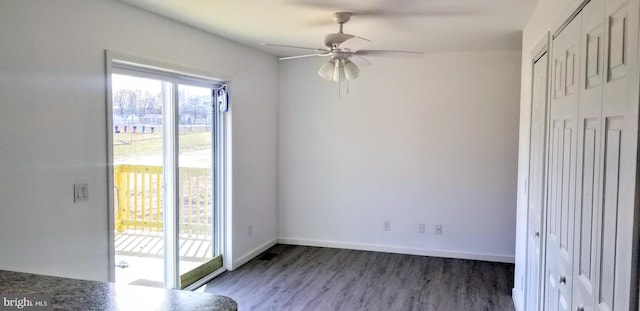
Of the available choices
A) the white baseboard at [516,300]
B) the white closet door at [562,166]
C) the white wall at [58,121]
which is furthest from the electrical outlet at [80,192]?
the white baseboard at [516,300]

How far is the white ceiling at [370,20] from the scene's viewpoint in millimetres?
3057

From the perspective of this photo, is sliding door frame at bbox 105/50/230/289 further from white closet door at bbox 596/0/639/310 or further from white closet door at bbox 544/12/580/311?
white closet door at bbox 596/0/639/310

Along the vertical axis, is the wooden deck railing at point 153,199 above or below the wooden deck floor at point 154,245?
above

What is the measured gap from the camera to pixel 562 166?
1979 millimetres

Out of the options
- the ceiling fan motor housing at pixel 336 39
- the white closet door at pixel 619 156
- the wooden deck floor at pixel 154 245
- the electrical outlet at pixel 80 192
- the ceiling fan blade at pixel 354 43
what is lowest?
the wooden deck floor at pixel 154 245

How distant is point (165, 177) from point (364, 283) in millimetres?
2188

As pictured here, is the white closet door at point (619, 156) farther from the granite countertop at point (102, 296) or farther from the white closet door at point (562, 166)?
the granite countertop at point (102, 296)

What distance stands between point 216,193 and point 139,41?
1.86 metres

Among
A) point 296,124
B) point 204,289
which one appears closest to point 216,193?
point 204,289

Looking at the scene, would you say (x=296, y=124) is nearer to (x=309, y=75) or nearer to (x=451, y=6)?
(x=309, y=75)

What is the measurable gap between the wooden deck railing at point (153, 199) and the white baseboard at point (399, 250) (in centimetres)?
161

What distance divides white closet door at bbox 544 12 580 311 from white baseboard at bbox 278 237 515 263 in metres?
2.89

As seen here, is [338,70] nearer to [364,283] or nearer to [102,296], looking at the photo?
[364,283]

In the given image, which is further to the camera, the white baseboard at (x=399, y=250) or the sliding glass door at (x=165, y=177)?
the white baseboard at (x=399, y=250)
